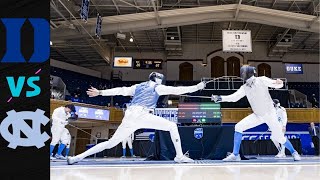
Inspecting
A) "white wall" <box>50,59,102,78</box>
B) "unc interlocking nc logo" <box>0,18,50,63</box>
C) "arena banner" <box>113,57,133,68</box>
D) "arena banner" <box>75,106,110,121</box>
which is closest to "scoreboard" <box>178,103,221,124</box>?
"arena banner" <box>75,106,110,121</box>

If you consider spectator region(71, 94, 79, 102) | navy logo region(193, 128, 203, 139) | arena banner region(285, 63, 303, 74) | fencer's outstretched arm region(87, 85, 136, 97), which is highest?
arena banner region(285, 63, 303, 74)

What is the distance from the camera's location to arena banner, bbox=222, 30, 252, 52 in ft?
45.6

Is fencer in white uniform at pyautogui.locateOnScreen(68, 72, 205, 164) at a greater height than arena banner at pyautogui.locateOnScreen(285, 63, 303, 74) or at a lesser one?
lesser

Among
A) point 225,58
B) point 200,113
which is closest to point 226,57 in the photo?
point 225,58

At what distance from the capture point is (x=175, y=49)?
20.8 metres

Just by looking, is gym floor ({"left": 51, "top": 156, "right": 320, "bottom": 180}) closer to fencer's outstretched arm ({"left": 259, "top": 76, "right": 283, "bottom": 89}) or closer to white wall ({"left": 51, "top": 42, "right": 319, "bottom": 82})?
fencer's outstretched arm ({"left": 259, "top": 76, "right": 283, "bottom": 89})

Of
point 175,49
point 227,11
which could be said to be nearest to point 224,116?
point 227,11

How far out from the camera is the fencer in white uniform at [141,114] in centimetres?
469

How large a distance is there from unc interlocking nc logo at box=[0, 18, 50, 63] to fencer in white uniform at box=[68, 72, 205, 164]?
10.1ft

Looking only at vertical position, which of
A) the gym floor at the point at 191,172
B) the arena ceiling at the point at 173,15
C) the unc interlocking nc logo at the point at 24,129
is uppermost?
Answer: the arena ceiling at the point at 173,15

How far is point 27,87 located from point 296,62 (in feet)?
76.3

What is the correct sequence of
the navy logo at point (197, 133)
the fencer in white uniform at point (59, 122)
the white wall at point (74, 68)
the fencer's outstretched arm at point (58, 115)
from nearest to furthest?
the navy logo at point (197, 133), the fencer in white uniform at point (59, 122), the fencer's outstretched arm at point (58, 115), the white wall at point (74, 68)

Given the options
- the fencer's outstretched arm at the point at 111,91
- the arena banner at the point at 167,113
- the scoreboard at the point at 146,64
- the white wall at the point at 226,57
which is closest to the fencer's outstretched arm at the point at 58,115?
the fencer's outstretched arm at the point at 111,91

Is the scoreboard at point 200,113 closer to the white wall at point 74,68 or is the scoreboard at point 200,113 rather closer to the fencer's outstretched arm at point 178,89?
the fencer's outstretched arm at point 178,89
